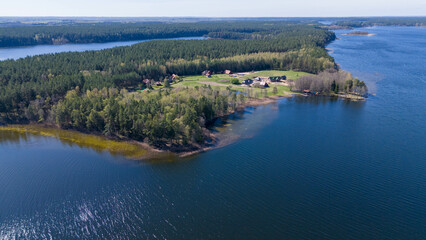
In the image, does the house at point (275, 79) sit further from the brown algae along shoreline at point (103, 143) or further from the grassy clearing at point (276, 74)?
the brown algae along shoreline at point (103, 143)

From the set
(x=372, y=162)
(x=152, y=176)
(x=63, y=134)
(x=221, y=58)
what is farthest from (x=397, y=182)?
(x=221, y=58)

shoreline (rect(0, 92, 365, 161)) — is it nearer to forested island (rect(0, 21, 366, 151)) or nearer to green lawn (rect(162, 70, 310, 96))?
forested island (rect(0, 21, 366, 151))

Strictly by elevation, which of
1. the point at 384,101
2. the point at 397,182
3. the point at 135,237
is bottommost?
the point at 135,237

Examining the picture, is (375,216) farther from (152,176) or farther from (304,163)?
(152,176)

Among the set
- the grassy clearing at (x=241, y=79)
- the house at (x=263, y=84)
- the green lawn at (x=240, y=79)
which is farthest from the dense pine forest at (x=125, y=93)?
the house at (x=263, y=84)

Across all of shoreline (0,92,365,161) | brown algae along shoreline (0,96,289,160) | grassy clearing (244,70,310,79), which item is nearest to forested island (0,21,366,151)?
shoreline (0,92,365,161)

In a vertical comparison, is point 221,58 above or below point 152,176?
above

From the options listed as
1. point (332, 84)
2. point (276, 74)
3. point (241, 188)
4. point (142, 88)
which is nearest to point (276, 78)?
point (276, 74)
